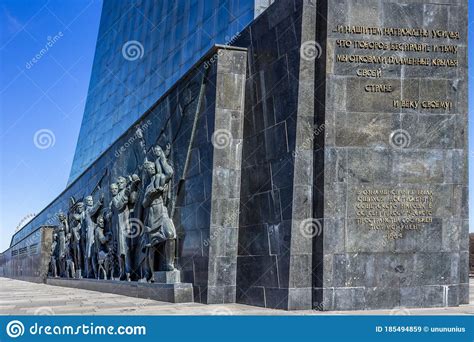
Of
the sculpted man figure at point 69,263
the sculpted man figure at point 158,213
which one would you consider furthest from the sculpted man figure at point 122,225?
the sculpted man figure at point 69,263

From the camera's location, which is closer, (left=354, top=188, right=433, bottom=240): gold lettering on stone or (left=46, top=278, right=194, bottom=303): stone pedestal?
(left=354, top=188, right=433, bottom=240): gold lettering on stone

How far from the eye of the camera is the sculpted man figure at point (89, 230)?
21766 mm

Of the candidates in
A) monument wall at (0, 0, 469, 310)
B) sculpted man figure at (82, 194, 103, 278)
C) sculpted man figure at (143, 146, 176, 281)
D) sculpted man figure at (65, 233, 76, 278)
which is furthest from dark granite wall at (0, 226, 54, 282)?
monument wall at (0, 0, 469, 310)

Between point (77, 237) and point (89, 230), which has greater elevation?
point (89, 230)

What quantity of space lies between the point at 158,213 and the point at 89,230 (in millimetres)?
8577

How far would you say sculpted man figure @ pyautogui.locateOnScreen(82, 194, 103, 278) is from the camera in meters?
21.8

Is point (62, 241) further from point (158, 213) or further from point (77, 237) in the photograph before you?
point (158, 213)

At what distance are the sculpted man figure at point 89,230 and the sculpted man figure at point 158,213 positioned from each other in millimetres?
7279

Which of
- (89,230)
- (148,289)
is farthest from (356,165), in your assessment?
(89,230)

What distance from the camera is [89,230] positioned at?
22.1 m

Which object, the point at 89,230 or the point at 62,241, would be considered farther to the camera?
the point at 62,241

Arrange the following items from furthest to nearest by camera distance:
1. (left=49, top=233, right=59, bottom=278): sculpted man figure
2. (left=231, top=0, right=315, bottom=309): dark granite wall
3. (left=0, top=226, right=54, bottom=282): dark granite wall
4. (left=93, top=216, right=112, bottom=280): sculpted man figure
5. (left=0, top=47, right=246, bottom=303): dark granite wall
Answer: (left=0, top=226, right=54, bottom=282): dark granite wall < (left=49, top=233, right=59, bottom=278): sculpted man figure < (left=93, top=216, right=112, bottom=280): sculpted man figure < (left=0, top=47, right=246, bottom=303): dark granite wall < (left=231, top=0, right=315, bottom=309): dark granite wall

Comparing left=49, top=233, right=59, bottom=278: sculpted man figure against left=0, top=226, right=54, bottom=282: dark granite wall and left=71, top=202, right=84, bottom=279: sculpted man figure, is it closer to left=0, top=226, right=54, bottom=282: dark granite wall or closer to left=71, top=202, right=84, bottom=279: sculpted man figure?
left=0, top=226, right=54, bottom=282: dark granite wall

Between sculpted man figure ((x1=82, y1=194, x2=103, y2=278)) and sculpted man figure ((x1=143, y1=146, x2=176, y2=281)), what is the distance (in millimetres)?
7279
